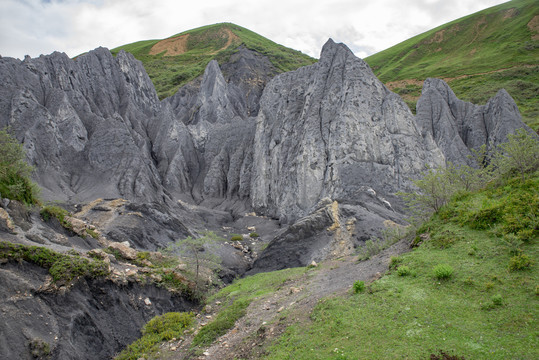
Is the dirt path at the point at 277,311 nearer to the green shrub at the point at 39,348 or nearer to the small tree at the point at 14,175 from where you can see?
the green shrub at the point at 39,348

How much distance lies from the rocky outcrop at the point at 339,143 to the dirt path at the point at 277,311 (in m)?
25.8

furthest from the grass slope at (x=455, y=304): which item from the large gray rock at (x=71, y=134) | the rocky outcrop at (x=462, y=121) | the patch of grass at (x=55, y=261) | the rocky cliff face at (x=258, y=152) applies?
the large gray rock at (x=71, y=134)

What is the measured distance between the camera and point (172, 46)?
186750 millimetres

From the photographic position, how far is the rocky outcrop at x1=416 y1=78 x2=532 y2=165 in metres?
55.0

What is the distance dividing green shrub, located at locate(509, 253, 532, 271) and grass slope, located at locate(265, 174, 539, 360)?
25 mm

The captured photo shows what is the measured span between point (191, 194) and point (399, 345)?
63861mm

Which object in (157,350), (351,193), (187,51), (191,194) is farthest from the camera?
(187,51)

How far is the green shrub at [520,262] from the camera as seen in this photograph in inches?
380

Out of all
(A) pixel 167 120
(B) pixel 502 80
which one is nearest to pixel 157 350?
(A) pixel 167 120

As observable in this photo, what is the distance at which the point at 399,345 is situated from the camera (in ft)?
27.7

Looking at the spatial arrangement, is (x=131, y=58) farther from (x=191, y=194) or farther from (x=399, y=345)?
(x=399, y=345)

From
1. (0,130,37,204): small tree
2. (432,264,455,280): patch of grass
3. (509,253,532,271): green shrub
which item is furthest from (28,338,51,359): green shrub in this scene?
(509,253,532,271): green shrub

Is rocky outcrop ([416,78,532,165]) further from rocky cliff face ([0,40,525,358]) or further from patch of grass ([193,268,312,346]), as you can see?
patch of grass ([193,268,312,346])

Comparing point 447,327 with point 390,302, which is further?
point 390,302
